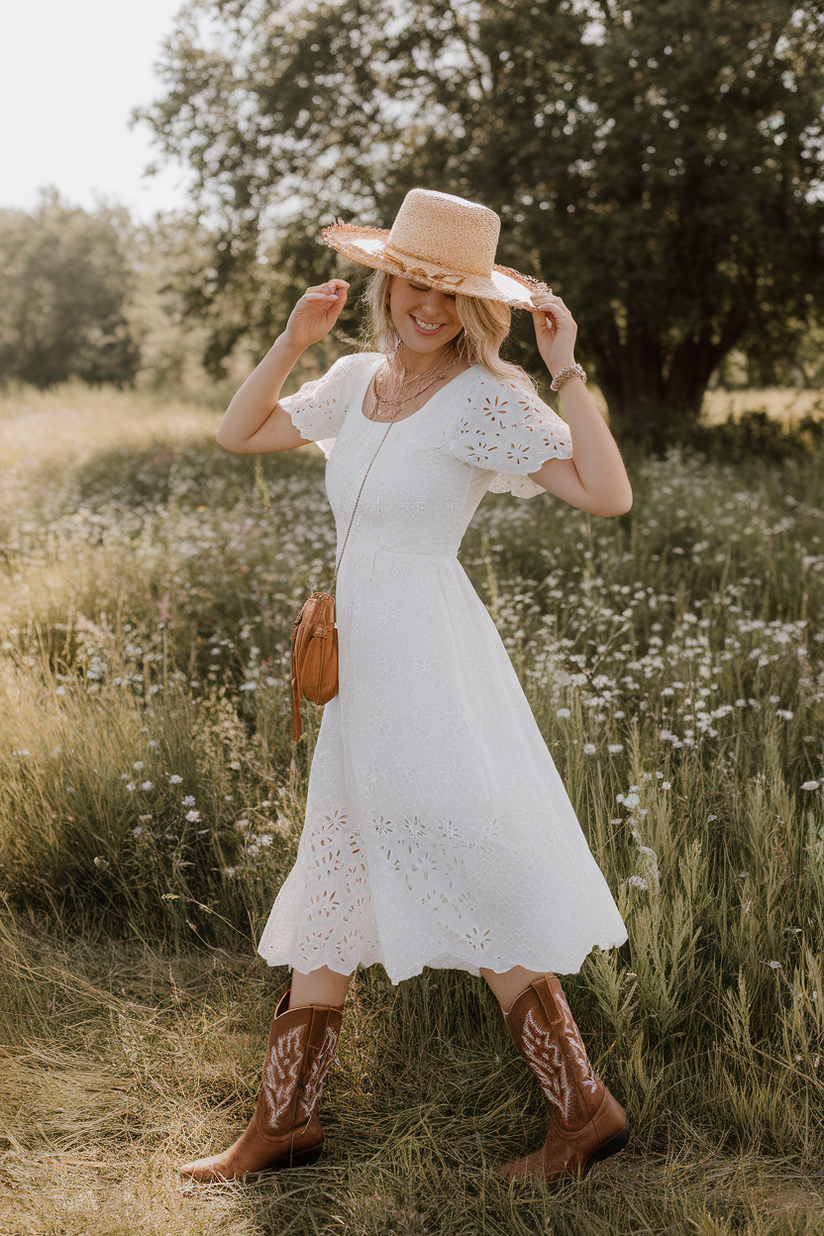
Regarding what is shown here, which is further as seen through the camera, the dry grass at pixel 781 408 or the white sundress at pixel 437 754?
the dry grass at pixel 781 408

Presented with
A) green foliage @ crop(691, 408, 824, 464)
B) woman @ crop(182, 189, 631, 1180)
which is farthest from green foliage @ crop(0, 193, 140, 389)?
woman @ crop(182, 189, 631, 1180)

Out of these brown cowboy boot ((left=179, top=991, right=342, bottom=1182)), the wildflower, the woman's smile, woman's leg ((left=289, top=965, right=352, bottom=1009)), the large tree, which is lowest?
brown cowboy boot ((left=179, top=991, right=342, bottom=1182))

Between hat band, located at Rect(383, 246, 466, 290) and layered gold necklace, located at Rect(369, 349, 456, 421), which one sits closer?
A: hat band, located at Rect(383, 246, 466, 290)

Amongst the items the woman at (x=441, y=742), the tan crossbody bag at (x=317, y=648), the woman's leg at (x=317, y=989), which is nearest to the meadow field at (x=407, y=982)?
the woman at (x=441, y=742)

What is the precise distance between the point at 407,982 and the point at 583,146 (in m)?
11.7

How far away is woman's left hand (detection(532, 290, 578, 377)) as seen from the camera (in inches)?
79.5

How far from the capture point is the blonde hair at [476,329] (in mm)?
2166

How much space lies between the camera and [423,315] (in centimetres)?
219

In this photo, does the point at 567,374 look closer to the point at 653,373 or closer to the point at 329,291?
the point at 329,291

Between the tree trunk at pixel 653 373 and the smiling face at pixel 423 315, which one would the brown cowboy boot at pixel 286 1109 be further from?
the tree trunk at pixel 653 373

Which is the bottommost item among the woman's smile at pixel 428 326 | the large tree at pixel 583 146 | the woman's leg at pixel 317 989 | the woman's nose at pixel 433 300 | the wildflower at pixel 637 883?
the woman's leg at pixel 317 989

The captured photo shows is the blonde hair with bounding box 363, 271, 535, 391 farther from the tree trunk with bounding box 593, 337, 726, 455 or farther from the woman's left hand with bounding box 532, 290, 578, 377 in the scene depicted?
the tree trunk with bounding box 593, 337, 726, 455

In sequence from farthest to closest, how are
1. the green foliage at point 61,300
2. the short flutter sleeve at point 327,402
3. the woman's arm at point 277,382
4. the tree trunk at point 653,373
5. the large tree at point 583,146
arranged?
the green foliage at point 61,300, the tree trunk at point 653,373, the large tree at point 583,146, the short flutter sleeve at point 327,402, the woman's arm at point 277,382

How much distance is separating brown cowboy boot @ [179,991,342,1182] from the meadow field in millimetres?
51
